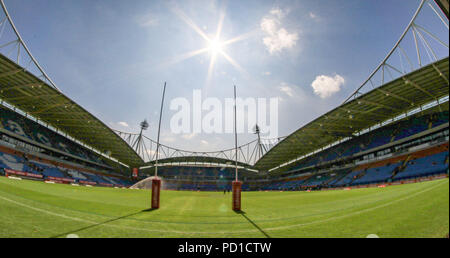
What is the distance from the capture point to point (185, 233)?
18.4 feet

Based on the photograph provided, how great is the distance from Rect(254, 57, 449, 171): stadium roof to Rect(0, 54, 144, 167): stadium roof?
51002 millimetres

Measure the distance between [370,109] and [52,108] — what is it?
70734mm

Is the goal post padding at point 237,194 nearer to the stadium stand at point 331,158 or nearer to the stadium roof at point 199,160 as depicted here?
the stadium stand at point 331,158

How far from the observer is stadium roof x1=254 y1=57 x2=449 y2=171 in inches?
1034

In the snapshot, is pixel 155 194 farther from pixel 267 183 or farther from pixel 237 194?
pixel 267 183

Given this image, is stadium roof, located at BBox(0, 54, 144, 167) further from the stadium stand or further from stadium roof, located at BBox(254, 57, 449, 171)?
stadium roof, located at BBox(254, 57, 449, 171)

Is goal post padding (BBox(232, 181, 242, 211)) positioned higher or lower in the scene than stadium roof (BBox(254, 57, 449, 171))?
lower

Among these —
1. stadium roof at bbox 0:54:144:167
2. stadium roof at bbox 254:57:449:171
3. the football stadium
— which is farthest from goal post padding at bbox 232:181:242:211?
stadium roof at bbox 0:54:144:167

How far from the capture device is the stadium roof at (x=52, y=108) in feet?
100

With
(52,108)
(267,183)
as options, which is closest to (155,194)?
(52,108)

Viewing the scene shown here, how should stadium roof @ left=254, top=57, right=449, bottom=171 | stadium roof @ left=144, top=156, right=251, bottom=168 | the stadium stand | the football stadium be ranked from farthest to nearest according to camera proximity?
stadium roof @ left=144, top=156, right=251, bottom=168, the stadium stand, stadium roof @ left=254, top=57, right=449, bottom=171, the football stadium
